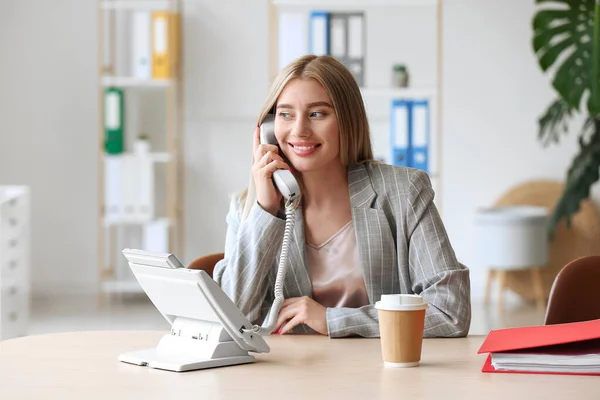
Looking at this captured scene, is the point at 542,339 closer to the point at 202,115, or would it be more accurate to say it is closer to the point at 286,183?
the point at 286,183

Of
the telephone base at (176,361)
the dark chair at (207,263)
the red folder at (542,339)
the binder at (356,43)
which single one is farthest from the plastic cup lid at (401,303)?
the binder at (356,43)

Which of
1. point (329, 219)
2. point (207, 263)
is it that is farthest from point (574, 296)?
point (207, 263)

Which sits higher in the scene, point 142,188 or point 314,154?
point 314,154

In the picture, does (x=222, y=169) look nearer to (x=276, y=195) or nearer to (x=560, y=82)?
(x=560, y=82)

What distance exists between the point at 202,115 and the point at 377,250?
12.8 feet

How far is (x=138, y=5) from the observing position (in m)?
5.60

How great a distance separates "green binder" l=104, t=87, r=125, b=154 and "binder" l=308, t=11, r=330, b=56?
3.95 ft

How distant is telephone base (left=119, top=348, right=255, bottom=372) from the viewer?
4.47 feet

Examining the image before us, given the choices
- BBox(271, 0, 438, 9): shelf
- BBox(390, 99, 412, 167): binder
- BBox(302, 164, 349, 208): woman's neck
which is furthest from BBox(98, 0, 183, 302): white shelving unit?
BBox(302, 164, 349, 208): woman's neck

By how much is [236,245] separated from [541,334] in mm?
680

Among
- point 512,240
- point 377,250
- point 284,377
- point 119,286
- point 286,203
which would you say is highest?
point 286,203

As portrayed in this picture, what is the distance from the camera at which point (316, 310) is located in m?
1.72

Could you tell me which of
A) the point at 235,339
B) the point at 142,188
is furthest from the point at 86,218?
the point at 235,339

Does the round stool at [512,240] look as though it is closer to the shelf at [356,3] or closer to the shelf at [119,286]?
the shelf at [356,3]
